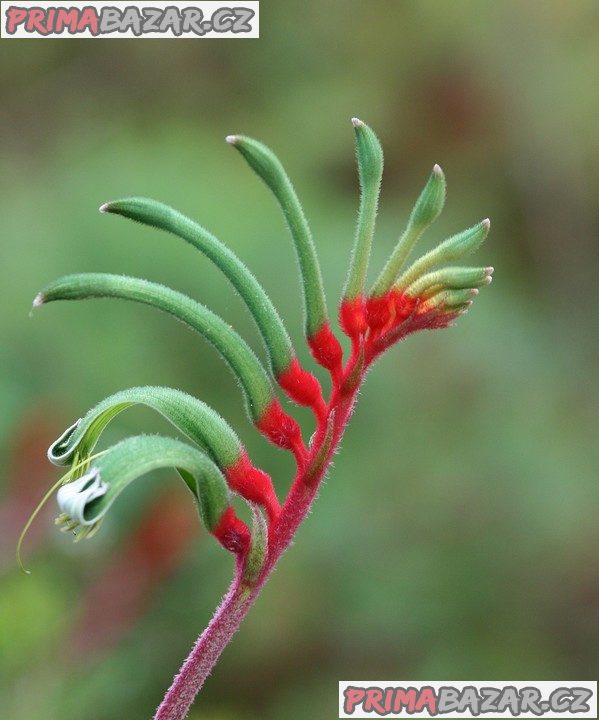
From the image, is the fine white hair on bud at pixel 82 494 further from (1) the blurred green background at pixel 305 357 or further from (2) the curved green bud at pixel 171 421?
(1) the blurred green background at pixel 305 357

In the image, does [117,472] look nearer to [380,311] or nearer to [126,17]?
[380,311]

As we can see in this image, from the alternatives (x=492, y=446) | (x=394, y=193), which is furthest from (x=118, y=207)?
(x=394, y=193)

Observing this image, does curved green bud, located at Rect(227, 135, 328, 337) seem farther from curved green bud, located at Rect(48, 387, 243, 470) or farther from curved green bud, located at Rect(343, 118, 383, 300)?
curved green bud, located at Rect(48, 387, 243, 470)

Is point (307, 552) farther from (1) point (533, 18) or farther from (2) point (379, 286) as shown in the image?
(1) point (533, 18)

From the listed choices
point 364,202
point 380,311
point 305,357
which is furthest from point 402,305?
point 305,357

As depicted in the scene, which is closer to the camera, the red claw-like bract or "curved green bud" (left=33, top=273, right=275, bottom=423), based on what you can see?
"curved green bud" (left=33, top=273, right=275, bottom=423)

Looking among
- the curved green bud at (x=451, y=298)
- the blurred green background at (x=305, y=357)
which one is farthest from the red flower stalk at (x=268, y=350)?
the blurred green background at (x=305, y=357)

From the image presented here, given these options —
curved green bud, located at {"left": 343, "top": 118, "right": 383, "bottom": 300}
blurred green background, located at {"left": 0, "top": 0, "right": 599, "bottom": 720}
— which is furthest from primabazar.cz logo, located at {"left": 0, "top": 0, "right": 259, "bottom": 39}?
curved green bud, located at {"left": 343, "top": 118, "right": 383, "bottom": 300}
